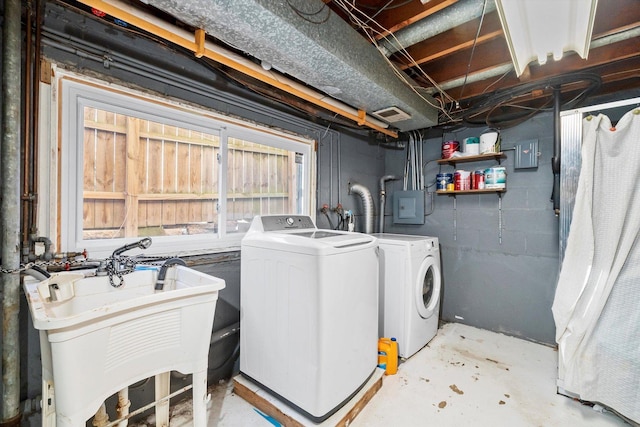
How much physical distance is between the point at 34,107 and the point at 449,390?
294 cm

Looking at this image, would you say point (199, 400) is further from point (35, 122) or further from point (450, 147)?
point (450, 147)

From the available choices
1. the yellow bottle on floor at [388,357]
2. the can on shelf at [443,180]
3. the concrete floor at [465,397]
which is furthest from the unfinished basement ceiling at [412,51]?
the concrete floor at [465,397]

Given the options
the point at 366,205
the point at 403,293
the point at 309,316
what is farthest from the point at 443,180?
the point at 309,316

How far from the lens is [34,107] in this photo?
4.17 ft

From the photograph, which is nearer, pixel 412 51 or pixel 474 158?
pixel 412 51

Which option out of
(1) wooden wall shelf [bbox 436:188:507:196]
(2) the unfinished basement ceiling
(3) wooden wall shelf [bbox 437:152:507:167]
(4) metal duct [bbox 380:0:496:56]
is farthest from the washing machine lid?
(3) wooden wall shelf [bbox 437:152:507:167]

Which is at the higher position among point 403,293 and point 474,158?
point 474,158

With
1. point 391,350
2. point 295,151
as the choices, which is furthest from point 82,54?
point 391,350

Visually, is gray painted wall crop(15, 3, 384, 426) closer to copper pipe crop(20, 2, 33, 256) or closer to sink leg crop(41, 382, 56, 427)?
copper pipe crop(20, 2, 33, 256)

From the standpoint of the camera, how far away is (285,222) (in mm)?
2074

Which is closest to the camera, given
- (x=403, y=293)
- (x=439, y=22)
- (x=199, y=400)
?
(x=199, y=400)

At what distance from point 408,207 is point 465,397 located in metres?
2.01

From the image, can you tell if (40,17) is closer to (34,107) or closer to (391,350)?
(34,107)

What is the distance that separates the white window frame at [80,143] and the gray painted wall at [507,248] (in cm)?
245
